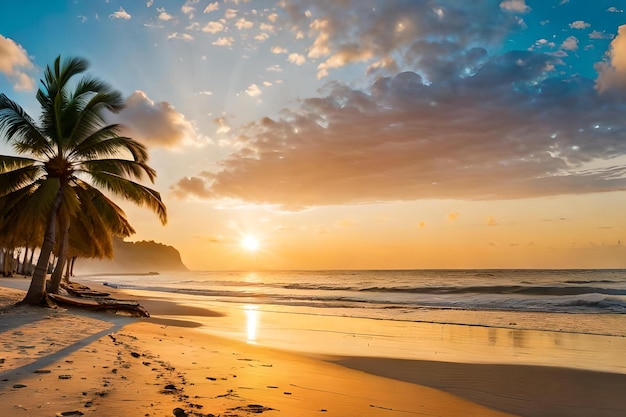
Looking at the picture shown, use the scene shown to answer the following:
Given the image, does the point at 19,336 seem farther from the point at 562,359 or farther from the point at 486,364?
the point at 562,359

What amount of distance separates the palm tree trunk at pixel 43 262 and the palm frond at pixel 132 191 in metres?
1.48

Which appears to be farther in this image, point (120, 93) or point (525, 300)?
point (525, 300)

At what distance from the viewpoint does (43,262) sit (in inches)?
595

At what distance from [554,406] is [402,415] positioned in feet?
9.81

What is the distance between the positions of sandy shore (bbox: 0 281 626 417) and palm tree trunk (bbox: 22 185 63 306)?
3.71 m

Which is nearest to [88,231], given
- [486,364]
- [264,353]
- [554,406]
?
[264,353]

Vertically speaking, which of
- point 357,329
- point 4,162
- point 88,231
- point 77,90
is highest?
point 77,90

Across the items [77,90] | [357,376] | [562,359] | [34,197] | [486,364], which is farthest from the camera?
[77,90]

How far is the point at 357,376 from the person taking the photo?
880 centimetres

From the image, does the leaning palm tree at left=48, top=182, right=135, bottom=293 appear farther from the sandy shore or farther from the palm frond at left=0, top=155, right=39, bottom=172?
the sandy shore

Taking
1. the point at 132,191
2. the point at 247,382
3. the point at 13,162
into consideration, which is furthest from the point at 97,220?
the point at 247,382

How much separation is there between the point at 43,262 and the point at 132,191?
3.93 meters

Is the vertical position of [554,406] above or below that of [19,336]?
below

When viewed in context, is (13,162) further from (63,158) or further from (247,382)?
(247,382)
